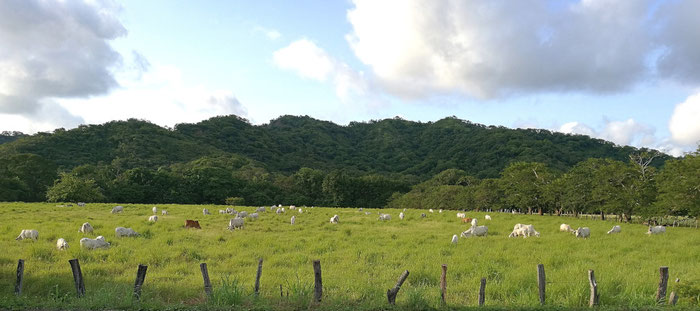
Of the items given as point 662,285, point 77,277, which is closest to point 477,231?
point 662,285

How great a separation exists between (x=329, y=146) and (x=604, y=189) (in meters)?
130

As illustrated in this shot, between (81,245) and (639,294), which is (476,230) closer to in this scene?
(639,294)

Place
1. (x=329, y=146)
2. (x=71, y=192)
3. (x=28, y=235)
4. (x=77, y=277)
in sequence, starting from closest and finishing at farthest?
(x=77, y=277) < (x=28, y=235) < (x=71, y=192) < (x=329, y=146)

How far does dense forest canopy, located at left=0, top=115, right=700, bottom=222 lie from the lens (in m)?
38.9

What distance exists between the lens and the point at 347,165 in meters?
138

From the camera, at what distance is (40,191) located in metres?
53.8

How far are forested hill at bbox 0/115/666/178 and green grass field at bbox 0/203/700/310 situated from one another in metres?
78.3

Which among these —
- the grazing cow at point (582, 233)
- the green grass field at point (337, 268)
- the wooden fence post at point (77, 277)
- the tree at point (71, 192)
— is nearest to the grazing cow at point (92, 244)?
the green grass field at point (337, 268)

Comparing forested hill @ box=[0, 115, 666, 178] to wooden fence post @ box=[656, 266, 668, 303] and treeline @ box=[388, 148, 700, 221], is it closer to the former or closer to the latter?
treeline @ box=[388, 148, 700, 221]

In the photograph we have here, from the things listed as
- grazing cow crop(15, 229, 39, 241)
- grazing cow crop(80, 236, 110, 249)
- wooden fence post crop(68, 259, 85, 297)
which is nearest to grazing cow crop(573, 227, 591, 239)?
wooden fence post crop(68, 259, 85, 297)

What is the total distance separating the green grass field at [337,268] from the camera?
833cm

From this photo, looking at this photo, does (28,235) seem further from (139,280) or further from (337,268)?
(337,268)

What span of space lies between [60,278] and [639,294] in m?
13.9

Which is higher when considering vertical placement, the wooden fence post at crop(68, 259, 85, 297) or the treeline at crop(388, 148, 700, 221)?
the treeline at crop(388, 148, 700, 221)
